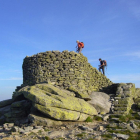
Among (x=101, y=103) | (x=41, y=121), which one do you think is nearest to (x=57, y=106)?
(x=41, y=121)

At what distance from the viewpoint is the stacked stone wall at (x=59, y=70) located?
16.6 meters

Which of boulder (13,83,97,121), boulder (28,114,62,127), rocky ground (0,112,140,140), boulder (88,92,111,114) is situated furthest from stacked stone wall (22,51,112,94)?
rocky ground (0,112,140,140)

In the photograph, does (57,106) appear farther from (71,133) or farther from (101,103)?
(101,103)

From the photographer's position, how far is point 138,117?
523 inches

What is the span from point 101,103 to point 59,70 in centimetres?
521

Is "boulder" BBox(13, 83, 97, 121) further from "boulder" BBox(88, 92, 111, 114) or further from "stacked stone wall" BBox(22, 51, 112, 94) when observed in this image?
"stacked stone wall" BBox(22, 51, 112, 94)

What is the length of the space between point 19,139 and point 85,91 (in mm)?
10049

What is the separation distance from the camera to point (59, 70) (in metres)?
16.8

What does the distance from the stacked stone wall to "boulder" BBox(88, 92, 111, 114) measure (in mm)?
1450

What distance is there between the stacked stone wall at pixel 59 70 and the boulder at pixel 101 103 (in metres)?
1.45

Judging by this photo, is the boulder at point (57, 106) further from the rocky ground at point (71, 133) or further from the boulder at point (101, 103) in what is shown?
the boulder at point (101, 103)

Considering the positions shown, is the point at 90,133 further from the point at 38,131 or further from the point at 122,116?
the point at 122,116

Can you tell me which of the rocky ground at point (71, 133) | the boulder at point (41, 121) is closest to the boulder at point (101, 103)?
the rocky ground at point (71, 133)

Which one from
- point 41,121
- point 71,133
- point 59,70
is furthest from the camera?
point 59,70
